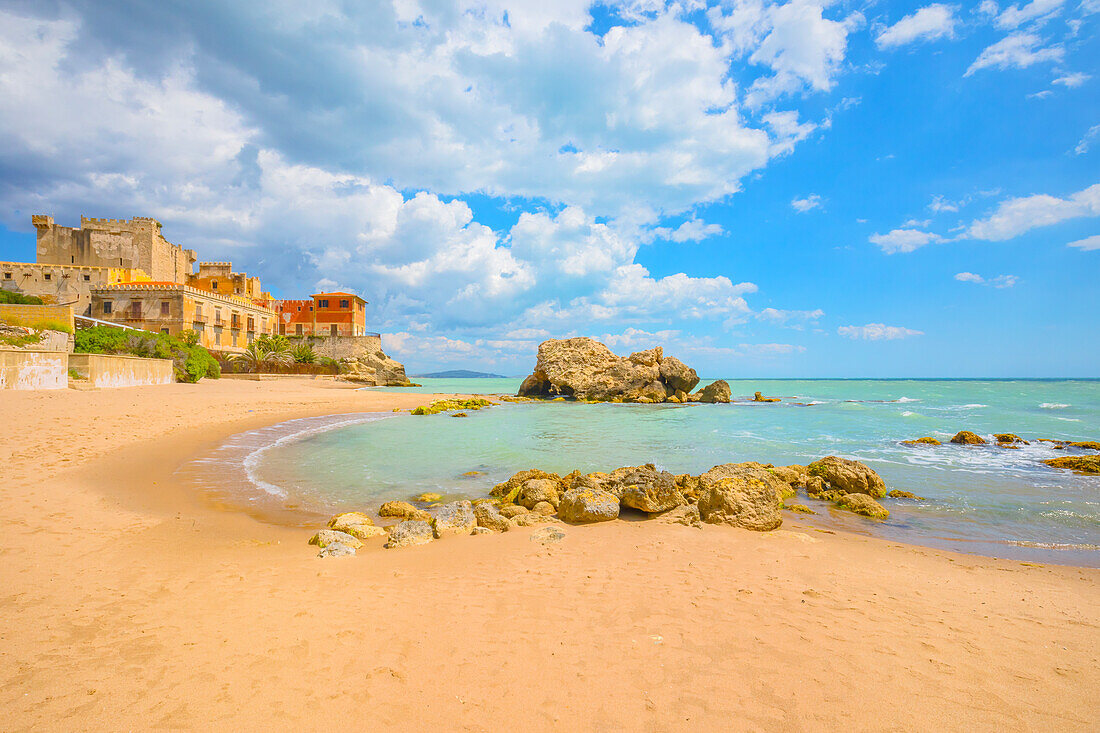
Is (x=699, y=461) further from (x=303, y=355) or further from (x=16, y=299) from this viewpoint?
(x=16, y=299)

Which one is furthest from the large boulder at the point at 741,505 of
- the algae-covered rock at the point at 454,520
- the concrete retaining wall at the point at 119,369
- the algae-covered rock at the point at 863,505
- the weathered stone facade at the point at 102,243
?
the weathered stone facade at the point at 102,243

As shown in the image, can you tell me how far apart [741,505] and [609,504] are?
206cm

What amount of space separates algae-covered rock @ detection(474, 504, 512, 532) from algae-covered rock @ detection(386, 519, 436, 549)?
83 cm

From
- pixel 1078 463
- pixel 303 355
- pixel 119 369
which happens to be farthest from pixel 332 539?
pixel 303 355

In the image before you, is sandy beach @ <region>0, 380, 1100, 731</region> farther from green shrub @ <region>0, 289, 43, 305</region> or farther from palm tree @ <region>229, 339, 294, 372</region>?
green shrub @ <region>0, 289, 43, 305</region>

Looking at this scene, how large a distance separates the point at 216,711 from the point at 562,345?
41.6 metres

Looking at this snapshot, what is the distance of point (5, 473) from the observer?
8.09 meters

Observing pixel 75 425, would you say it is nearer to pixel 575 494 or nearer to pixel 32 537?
pixel 32 537

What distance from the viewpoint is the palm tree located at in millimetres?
46844

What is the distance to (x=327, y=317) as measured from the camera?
211 ft

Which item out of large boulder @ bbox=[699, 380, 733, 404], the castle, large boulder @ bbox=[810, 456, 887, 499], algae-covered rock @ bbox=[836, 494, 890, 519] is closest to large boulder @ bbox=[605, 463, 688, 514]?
algae-covered rock @ bbox=[836, 494, 890, 519]

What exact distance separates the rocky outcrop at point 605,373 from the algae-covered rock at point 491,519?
3157cm

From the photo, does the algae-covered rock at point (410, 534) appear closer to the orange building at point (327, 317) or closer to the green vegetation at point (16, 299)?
the green vegetation at point (16, 299)

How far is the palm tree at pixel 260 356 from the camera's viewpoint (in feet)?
154
